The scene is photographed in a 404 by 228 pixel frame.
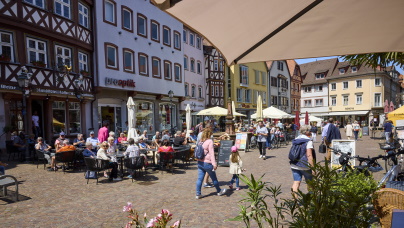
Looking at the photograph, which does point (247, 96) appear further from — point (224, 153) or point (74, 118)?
point (224, 153)

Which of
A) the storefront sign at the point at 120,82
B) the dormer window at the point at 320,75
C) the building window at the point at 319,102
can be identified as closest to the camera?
the storefront sign at the point at 120,82

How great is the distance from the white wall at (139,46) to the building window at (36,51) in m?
3.49

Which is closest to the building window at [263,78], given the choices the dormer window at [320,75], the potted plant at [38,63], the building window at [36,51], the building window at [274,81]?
the building window at [274,81]

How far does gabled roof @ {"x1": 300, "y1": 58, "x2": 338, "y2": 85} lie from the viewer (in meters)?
54.6

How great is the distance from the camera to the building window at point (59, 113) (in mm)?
16188

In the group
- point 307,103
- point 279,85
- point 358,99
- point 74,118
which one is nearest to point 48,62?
point 74,118

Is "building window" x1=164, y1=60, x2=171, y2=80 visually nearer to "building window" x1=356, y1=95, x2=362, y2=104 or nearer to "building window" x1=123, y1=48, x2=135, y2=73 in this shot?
"building window" x1=123, y1=48, x2=135, y2=73

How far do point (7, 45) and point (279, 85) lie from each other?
42.1 meters

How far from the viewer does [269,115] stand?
843 inches

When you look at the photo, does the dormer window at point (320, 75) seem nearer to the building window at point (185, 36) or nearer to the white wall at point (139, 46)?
the building window at point (185, 36)

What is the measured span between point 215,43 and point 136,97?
20.6 meters

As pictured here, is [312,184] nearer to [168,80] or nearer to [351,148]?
[351,148]

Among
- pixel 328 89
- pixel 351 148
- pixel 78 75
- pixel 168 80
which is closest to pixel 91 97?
pixel 78 75

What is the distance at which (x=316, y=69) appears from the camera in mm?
57750
